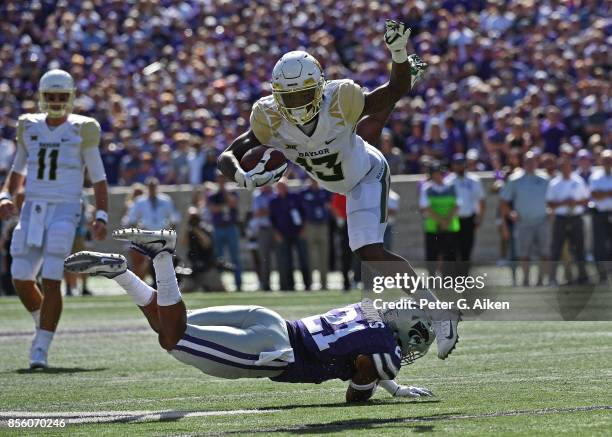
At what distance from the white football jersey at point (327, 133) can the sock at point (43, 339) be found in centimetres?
262

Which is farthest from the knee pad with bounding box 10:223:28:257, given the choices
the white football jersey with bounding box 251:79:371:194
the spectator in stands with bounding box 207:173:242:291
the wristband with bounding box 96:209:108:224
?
the spectator in stands with bounding box 207:173:242:291

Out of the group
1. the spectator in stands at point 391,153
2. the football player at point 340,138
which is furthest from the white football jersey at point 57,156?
the spectator in stands at point 391,153

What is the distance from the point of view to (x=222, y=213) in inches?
754

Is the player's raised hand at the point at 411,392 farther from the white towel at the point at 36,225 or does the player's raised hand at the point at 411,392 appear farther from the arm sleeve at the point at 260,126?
the white towel at the point at 36,225

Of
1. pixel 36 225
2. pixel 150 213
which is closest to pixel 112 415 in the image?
pixel 36 225

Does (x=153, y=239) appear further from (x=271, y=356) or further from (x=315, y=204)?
(x=315, y=204)

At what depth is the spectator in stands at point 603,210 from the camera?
16.8 metres

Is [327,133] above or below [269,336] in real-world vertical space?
above

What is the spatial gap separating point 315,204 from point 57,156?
8812 millimetres

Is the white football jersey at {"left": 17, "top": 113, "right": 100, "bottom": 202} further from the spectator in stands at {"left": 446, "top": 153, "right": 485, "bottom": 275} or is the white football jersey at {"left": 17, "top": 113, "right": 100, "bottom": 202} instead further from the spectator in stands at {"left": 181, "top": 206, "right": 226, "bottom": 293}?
the spectator in stands at {"left": 181, "top": 206, "right": 226, "bottom": 293}

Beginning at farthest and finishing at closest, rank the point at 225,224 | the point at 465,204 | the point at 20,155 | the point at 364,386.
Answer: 1. the point at 225,224
2. the point at 465,204
3. the point at 20,155
4. the point at 364,386

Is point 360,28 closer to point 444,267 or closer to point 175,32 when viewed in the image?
point 175,32

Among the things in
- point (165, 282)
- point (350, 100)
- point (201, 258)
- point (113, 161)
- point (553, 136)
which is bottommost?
point (201, 258)

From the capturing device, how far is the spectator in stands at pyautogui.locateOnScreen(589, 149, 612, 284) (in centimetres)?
1684
